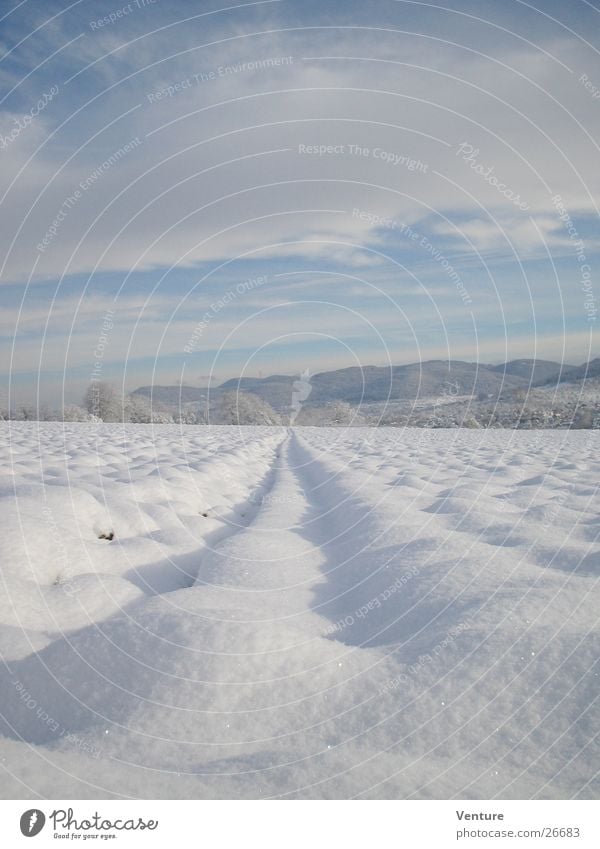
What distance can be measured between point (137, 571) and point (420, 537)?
2081 mm

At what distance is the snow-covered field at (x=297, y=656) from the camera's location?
1617 mm

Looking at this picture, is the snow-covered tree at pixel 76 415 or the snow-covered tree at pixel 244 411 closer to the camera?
the snow-covered tree at pixel 76 415

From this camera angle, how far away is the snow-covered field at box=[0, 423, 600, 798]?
1.62 metres

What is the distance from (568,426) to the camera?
2423 cm

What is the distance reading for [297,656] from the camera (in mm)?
2154

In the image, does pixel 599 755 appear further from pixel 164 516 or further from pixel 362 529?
pixel 164 516

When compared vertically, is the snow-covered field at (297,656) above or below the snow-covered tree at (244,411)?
above

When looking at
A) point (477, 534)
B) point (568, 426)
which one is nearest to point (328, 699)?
point (477, 534)

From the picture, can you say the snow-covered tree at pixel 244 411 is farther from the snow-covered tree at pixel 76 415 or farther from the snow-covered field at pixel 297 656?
the snow-covered field at pixel 297 656

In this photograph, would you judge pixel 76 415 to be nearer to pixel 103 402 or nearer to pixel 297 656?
pixel 103 402
